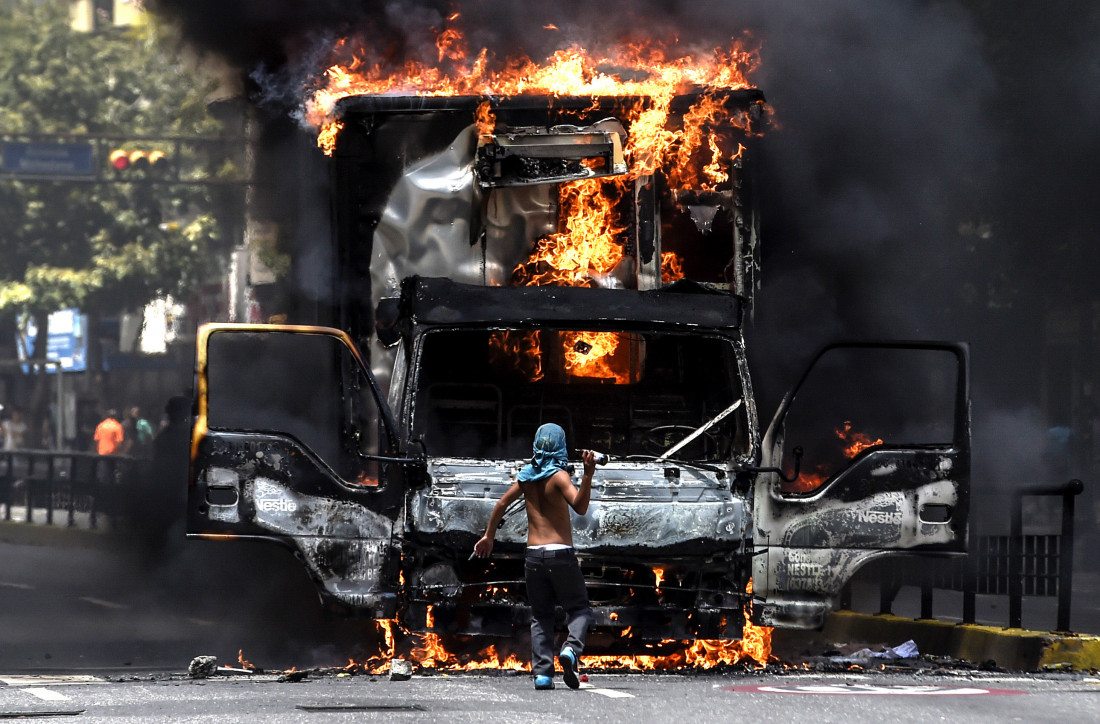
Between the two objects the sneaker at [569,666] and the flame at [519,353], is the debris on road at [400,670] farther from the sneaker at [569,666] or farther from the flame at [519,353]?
the flame at [519,353]

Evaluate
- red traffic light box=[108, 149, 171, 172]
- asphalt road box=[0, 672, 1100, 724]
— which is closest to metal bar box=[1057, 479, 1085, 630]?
asphalt road box=[0, 672, 1100, 724]

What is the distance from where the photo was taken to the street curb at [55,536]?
20859 mm

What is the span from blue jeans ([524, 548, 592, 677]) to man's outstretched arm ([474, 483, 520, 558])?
188 mm

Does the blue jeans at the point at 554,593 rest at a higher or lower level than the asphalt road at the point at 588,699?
higher

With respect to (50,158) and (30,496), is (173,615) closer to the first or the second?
(30,496)

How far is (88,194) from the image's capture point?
117 ft

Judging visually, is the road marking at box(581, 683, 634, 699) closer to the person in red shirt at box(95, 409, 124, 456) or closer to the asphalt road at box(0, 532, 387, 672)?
the asphalt road at box(0, 532, 387, 672)

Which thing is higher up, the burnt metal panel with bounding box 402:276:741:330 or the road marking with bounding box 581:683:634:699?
the burnt metal panel with bounding box 402:276:741:330

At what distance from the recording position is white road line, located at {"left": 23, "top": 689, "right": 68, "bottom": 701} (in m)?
8.27

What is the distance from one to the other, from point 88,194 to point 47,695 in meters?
28.4

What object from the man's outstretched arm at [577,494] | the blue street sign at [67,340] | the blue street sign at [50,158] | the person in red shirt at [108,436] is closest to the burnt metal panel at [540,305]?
the man's outstretched arm at [577,494]

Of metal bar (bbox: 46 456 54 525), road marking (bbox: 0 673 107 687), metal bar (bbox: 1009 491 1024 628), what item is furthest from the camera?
metal bar (bbox: 46 456 54 525)

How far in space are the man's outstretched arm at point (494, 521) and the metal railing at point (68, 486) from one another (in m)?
13.3

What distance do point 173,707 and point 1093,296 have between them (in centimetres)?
1452
